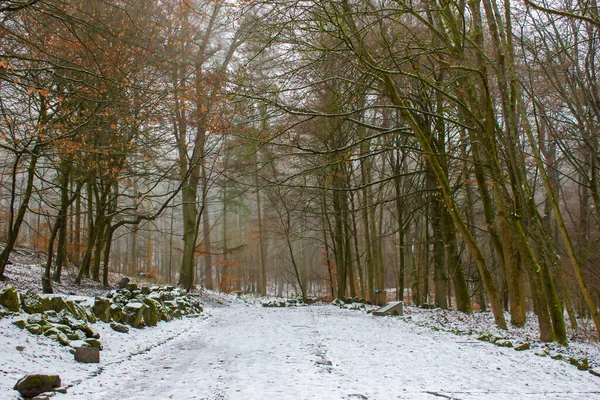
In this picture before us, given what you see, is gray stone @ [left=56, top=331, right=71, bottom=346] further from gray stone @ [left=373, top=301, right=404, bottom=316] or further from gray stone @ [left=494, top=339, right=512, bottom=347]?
gray stone @ [left=373, top=301, right=404, bottom=316]

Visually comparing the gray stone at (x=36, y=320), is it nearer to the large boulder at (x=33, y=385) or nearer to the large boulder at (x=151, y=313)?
the large boulder at (x=33, y=385)

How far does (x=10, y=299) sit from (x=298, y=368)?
3876 millimetres

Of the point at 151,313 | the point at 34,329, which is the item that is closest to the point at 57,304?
the point at 34,329

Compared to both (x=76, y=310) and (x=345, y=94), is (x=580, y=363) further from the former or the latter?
(x=76, y=310)

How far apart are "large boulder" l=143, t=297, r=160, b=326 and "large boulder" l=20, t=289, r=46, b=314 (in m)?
2.14

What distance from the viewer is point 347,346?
5270 mm

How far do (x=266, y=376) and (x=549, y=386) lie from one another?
2659 millimetres

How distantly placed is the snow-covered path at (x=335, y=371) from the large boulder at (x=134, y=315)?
3.74ft

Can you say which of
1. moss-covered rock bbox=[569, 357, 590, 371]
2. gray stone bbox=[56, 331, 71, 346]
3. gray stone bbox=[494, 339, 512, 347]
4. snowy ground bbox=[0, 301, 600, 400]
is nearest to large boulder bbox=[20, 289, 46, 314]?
snowy ground bbox=[0, 301, 600, 400]

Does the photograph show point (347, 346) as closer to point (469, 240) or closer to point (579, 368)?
point (579, 368)

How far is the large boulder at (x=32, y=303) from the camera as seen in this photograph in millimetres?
5168

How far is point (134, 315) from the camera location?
22.4ft

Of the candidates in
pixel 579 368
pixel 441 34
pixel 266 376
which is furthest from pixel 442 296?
pixel 266 376

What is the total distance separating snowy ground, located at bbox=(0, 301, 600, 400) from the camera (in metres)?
3.23
